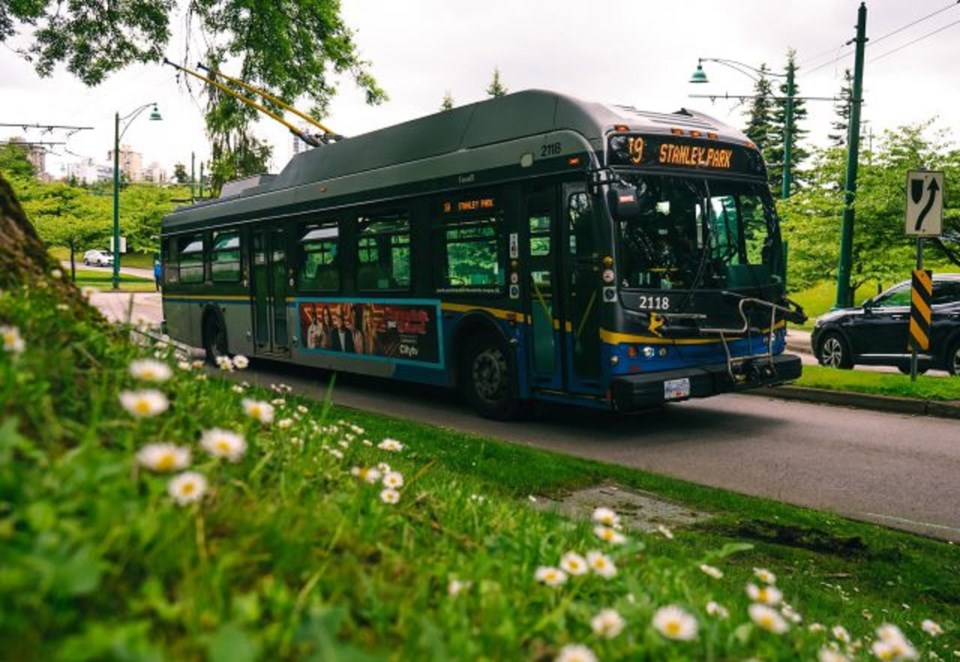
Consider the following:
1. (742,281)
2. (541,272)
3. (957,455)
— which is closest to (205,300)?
(541,272)

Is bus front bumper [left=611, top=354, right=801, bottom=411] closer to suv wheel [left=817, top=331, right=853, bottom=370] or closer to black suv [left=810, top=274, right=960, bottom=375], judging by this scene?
black suv [left=810, top=274, right=960, bottom=375]

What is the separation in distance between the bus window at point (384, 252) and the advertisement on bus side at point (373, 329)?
30 cm

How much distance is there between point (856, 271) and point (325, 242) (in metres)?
16.3

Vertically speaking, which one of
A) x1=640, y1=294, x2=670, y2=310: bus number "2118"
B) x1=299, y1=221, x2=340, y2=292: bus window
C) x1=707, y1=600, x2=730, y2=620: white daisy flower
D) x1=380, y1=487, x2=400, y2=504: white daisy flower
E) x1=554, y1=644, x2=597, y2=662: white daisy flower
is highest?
x1=299, y1=221, x2=340, y2=292: bus window

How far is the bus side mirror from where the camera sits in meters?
8.85

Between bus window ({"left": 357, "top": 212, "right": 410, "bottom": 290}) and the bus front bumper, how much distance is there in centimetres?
389

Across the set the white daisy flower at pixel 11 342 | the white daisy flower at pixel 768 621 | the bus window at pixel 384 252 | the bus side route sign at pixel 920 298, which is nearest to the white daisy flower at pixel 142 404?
the white daisy flower at pixel 11 342

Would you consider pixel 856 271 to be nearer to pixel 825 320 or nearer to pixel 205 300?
pixel 825 320

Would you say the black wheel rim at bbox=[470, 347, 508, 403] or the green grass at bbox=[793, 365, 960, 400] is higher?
the black wheel rim at bbox=[470, 347, 508, 403]

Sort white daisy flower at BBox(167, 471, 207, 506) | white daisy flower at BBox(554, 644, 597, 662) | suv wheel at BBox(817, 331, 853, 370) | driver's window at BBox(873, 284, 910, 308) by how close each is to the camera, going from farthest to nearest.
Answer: suv wheel at BBox(817, 331, 853, 370), driver's window at BBox(873, 284, 910, 308), white daisy flower at BBox(167, 471, 207, 506), white daisy flower at BBox(554, 644, 597, 662)

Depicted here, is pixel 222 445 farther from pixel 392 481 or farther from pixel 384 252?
pixel 384 252

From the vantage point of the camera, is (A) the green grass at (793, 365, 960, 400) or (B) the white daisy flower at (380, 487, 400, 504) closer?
(B) the white daisy flower at (380, 487, 400, 504)

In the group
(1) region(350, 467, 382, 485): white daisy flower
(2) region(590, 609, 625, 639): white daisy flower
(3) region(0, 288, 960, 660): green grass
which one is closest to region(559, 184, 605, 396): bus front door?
(3) region(0, 288, 960, 660): green grass

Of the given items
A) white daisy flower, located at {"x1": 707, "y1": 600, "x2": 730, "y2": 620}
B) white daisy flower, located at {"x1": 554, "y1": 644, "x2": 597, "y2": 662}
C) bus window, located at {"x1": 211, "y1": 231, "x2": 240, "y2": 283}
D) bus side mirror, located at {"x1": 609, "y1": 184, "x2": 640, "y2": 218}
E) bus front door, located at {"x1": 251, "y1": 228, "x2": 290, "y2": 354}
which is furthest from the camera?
bus window, located at {"x1": 211, "y1": 231, "x2": 240, "y2": 283}
